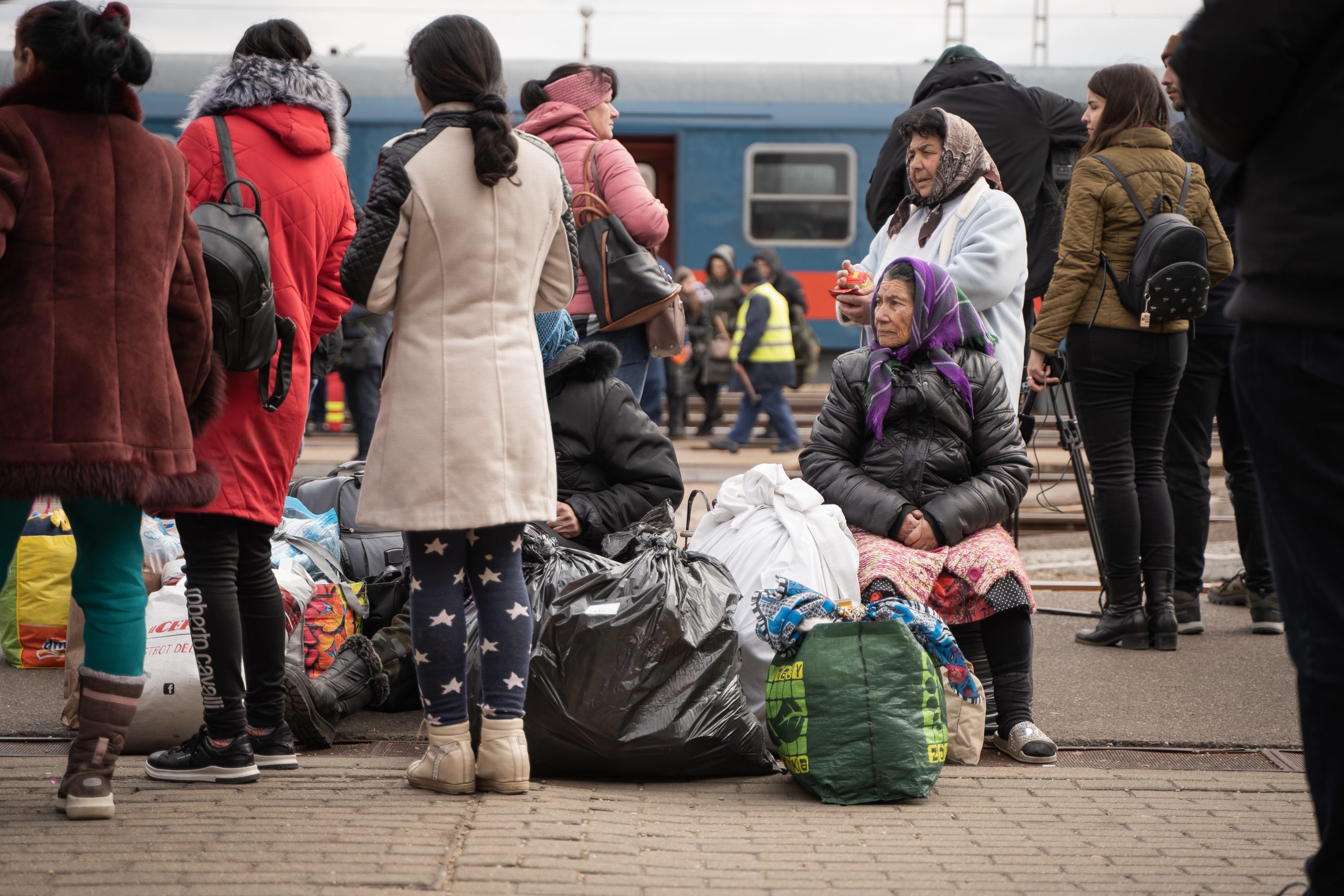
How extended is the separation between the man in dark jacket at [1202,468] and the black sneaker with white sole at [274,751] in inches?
137

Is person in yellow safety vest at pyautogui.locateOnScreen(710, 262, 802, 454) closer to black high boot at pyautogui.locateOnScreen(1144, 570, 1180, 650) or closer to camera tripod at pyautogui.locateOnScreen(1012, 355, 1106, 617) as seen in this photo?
camera tripod at pyautogui.locateOnScreen(1012, 355, 1106, 617)

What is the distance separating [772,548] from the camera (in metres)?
4.12

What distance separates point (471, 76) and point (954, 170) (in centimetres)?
211

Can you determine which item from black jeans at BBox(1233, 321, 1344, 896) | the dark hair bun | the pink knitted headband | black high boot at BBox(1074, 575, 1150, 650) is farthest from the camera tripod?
black jeans at BBox(1233, 321, 1344, 896)

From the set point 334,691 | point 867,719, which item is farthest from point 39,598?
point 867,719

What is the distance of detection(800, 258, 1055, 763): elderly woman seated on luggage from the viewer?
4.00 meters

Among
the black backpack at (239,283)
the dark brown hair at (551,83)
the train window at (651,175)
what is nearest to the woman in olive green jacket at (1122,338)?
the dark brown hair at (551,83)

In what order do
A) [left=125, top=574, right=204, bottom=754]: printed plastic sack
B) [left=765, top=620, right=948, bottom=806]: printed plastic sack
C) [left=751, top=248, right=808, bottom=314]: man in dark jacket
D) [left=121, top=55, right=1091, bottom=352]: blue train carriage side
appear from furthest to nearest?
[left=121, top=55, right=1091, bottom=352]: blue train carriage side, [left=751, top=248, right=808, bottom=314]: man in dark jacket, [left=125, top=574, right=204, bottom=754]: printed plastic sack, [left=765, top=620, right=948, bottom=806]: printed plastic sack

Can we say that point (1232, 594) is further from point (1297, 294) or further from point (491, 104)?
point (1297, 294)

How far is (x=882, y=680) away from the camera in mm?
3475

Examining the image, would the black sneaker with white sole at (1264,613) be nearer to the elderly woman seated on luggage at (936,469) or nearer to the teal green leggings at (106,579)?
the elderly woman seated on luggage at (936,469)

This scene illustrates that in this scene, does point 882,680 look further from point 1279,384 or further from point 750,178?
point 750,178

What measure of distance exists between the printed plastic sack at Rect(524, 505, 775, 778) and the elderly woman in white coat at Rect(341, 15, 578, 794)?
235 millimetres

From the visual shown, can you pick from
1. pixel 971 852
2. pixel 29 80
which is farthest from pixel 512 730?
pixel 29 80
